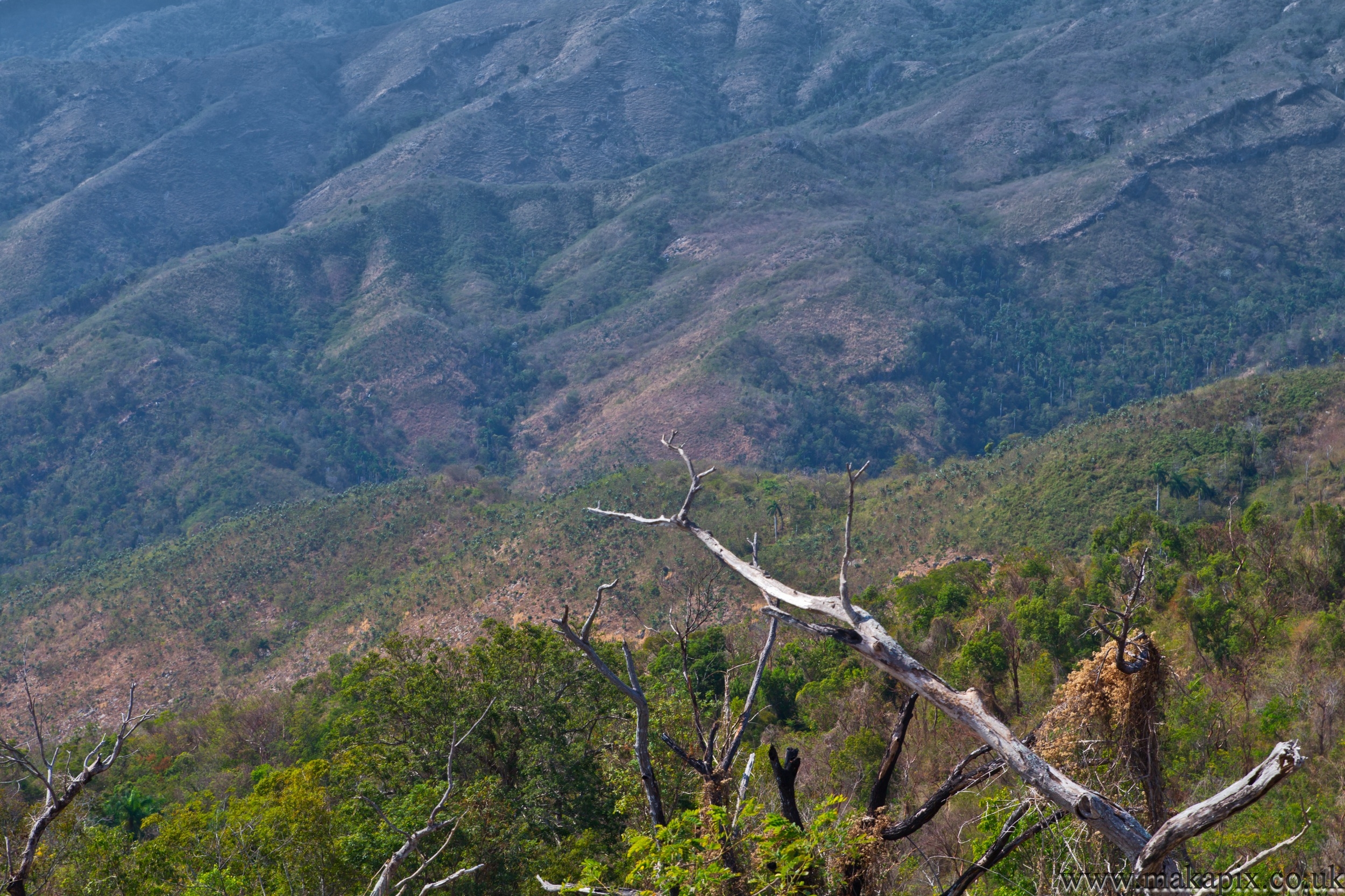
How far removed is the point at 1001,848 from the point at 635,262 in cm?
11990

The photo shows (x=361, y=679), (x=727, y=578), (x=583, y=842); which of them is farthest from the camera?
(x=727, y=578)

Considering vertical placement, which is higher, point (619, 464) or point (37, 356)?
point (37, 356)

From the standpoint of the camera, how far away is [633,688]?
27.1ft

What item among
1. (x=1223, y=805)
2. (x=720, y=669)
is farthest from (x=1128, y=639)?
(x=720, y=669)

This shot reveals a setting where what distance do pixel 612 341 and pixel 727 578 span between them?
6093 cm

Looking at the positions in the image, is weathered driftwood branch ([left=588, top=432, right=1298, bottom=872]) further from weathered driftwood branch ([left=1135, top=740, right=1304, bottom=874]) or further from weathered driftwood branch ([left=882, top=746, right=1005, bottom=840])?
weathered driftwood branch ([left=882, top=746, right=1005, bottom=840])

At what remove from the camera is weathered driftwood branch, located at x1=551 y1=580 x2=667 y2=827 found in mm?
7492

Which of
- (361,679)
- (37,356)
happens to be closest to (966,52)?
(37,356)

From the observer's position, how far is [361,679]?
23719mm

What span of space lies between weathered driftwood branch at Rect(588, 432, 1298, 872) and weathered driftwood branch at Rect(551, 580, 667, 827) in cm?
116

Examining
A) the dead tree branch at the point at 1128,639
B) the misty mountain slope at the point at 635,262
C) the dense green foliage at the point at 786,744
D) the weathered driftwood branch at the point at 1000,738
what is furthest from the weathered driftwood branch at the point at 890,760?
the misty mountain slope at the point at 635,262

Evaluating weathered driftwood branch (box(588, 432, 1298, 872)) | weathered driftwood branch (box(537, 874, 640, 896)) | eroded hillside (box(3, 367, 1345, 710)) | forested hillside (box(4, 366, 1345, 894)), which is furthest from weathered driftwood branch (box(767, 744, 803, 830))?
eroded hillside (box(3, 367, 1345, 710))

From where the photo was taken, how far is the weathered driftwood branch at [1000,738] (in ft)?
17.2

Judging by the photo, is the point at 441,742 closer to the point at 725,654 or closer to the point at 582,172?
the point at 725,654
